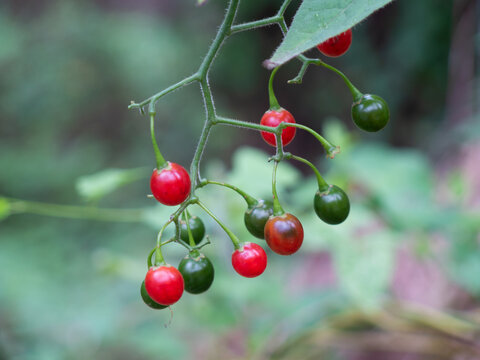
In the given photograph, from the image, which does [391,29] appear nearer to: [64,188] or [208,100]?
[64,188]

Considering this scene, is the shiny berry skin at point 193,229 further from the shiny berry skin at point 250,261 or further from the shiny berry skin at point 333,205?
the shiny berry skin at point 333,205

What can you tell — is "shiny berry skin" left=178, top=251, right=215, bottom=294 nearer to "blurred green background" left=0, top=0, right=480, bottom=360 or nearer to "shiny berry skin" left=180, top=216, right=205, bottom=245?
"shiny berry skin" left=180, top=216, right=205, bottom=245

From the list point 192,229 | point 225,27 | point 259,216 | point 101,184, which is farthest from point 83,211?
point 225,27

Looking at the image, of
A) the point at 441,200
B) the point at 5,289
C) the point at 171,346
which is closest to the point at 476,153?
the point at 441,200

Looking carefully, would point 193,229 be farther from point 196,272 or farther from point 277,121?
point 277,121

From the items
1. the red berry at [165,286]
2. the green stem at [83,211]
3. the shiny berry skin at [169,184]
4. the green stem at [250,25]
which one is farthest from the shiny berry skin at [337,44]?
the green stem at [83,211]

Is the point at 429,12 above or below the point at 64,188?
above
